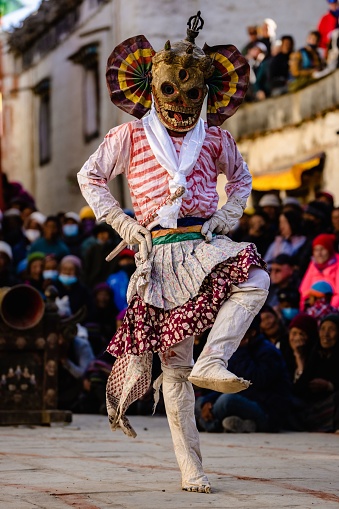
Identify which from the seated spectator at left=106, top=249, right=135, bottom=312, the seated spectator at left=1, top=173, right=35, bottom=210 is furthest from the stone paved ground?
the seated spectator at left=1, top=173, right=35, bottom=210

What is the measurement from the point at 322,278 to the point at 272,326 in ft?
2.83

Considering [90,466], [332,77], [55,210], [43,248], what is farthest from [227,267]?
[55,210]

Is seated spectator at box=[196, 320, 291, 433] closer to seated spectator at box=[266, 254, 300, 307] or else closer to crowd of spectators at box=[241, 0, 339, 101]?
seated spectator at box=[266, 254, 300, 307]

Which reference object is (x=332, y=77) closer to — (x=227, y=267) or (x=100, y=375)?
(x=100, y=375)

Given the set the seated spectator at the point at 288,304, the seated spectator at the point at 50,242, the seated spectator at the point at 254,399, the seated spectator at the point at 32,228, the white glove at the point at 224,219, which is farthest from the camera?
the seated spectator at the point at 32,228

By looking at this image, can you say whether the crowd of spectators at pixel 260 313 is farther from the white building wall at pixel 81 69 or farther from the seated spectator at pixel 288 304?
the white building wall at pixel 81 69

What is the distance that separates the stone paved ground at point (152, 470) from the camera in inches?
244

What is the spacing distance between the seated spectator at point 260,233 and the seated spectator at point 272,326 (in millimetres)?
2562

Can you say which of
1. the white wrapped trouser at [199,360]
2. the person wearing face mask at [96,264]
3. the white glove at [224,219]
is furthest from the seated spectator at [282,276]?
the white wrapped trouser at [199,360]

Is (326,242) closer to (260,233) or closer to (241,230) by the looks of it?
(260,233)

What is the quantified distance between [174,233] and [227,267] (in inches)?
13.8

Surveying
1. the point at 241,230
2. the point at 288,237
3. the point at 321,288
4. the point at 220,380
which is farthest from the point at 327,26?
the point at 220,380

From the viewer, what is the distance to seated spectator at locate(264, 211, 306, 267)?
1362 cm

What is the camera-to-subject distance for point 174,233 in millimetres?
6812
